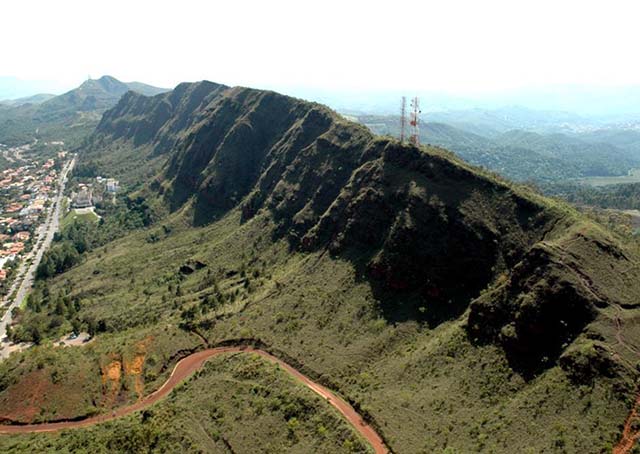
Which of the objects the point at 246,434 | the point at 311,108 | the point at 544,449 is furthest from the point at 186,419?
the point at 311,108

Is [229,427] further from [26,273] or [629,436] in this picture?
[26,273]

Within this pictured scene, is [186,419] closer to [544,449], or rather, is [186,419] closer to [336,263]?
[336,263]

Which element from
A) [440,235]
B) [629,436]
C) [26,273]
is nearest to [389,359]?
[440,235]

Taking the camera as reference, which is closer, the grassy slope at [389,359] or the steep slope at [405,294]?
the grassy slope at [389,359]

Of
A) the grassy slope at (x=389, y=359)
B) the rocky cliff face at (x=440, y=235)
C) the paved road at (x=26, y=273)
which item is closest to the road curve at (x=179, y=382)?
the grassy slope at (x=389, y=359)

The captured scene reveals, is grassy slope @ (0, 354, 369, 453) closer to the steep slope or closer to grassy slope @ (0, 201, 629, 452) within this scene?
the steep slope

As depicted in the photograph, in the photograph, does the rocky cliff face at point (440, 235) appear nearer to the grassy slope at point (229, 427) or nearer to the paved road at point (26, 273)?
the grassy slope at point (229, 427)

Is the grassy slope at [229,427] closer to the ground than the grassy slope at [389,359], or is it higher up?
closer to the ground
